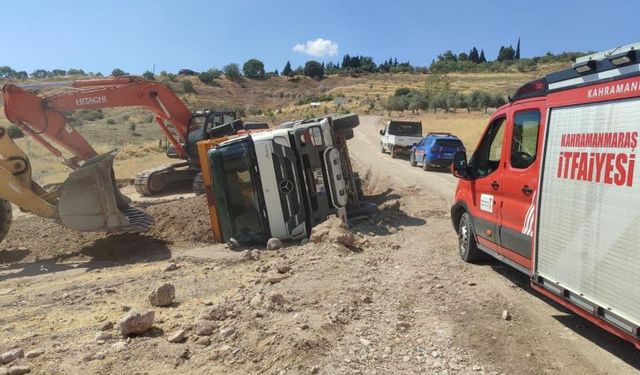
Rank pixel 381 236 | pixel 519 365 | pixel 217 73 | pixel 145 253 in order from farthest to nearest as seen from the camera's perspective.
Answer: pixel 217 73
pixel 145 253
pixel 381 236
pixel 519 365

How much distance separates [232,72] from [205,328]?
11274 centimetres

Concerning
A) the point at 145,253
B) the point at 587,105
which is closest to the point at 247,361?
the point at 587,105

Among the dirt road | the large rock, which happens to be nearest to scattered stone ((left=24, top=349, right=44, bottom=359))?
the dirt road

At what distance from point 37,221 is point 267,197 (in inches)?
282

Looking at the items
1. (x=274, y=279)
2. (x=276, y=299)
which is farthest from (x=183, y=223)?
(x=276, y=299)

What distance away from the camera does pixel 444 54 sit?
498 feet

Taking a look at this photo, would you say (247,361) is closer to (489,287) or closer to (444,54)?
(489,287)

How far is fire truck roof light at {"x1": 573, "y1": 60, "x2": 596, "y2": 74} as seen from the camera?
483 cm

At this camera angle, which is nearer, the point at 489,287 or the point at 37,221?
the point at 489,287

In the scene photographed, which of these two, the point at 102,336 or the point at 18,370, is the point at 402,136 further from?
the point at 18,370

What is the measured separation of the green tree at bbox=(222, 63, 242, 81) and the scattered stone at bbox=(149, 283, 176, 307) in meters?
109

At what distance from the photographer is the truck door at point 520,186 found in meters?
5.89

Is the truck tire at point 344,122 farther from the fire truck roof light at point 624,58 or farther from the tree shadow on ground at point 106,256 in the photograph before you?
the fire truck roof light at point 624,58

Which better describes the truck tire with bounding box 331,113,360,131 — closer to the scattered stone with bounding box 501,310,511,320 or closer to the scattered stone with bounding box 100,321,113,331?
the scattered stone with bounding box 501,310,511,320
